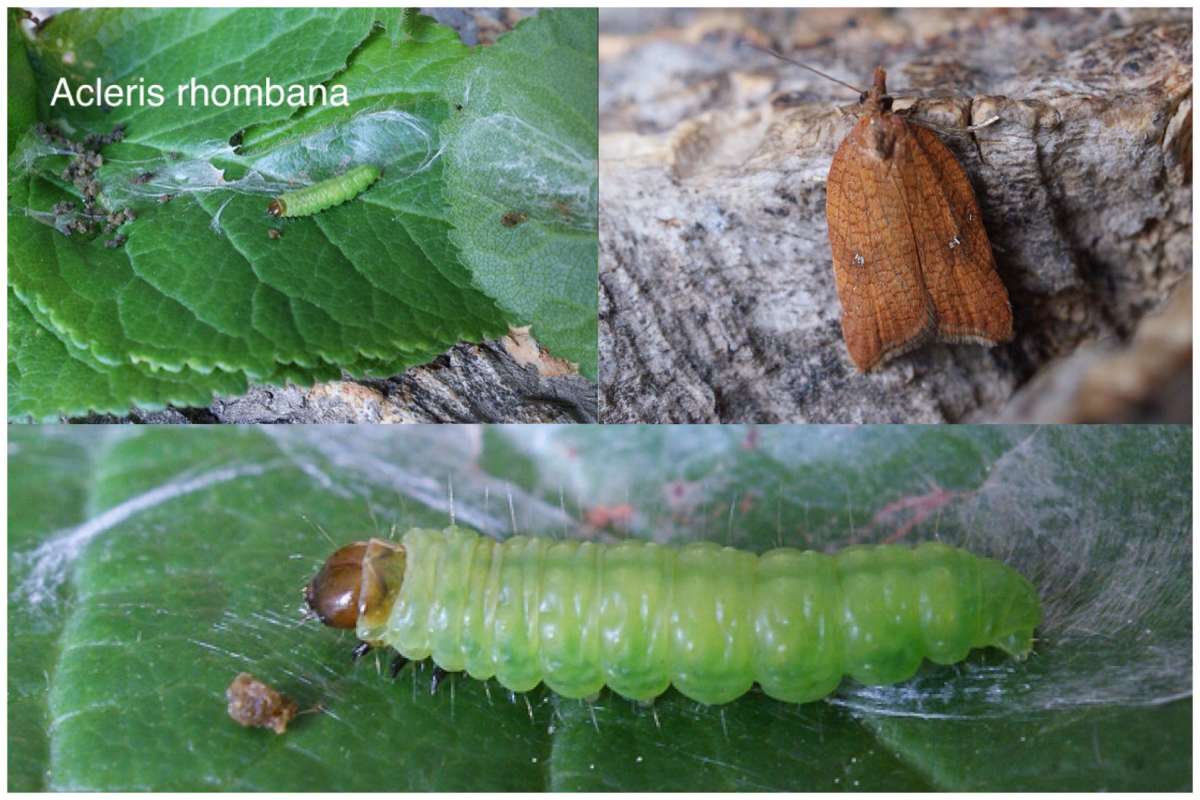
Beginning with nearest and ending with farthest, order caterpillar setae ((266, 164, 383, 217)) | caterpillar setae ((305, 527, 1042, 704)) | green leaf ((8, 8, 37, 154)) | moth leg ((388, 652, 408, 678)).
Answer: caterpillar setae ((305, 527, 1042, 704)) < moth leg ((388, 652, 408, 678)) < caterpillar setae ((266, 164, 383, 217)) < green leaf ((8, 8, 37, 154))

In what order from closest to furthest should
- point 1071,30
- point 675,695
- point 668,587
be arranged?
point 668,587 < point 675,695 < point 1071,30

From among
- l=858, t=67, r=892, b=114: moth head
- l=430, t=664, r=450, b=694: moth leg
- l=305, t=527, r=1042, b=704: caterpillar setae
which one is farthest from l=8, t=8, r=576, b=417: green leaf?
l=858, t=67, r=892, b=114: moth head

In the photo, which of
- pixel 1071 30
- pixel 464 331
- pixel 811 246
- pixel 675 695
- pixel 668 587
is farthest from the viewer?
pixel 1071 30

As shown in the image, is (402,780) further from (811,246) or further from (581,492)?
(811,246)

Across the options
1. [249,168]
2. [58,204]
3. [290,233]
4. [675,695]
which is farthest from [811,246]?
[58,204]

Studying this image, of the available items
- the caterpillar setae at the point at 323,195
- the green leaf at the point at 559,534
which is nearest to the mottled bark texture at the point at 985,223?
the green leaf at the point at 559,534

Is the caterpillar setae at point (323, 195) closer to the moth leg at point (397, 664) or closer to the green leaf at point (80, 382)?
the green leaf at point (80, 382)

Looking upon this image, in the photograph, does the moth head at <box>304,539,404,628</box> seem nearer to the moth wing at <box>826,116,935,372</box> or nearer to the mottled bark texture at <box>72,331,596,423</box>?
the mottled bark texture at <box>72,331,596,423</box>
